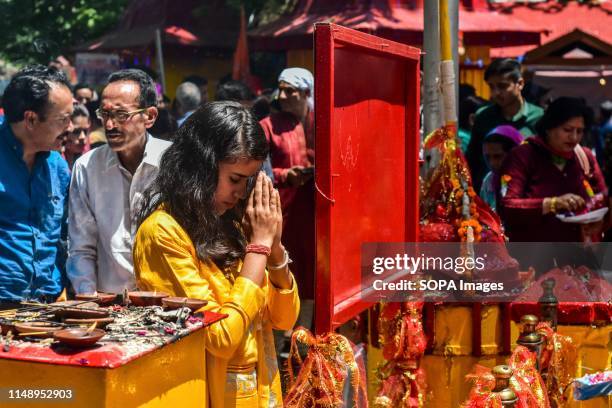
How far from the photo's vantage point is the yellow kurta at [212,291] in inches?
109

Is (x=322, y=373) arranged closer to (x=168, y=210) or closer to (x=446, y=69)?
(x=168, y=210)

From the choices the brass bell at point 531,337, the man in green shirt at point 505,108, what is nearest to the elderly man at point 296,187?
the man in green shirt at point 505,108

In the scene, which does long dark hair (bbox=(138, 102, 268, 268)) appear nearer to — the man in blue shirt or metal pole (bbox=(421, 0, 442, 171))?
the man in blue shirt

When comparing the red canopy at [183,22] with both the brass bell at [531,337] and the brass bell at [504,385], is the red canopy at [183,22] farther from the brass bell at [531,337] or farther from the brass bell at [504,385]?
the brass bell at [504,385]

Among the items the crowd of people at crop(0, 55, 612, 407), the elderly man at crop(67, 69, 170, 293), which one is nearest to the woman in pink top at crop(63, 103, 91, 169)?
the crowd of people at crop(0, 55, 612, 407)

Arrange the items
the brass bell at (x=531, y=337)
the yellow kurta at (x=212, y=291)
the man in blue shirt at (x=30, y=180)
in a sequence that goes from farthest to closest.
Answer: the man in blue shirt at (x=30, y=180) < the brass bell at (x=531, y=337) < the yellow kurta at (x=212, y=291)

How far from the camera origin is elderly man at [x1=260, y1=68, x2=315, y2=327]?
21.7ft

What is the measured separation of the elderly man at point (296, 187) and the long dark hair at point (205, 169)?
3472mm

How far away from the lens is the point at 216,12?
1650 cm

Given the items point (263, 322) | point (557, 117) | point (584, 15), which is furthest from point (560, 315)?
point (584, 15)

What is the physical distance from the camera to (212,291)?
2.96 metres

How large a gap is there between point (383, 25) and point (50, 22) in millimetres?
7521

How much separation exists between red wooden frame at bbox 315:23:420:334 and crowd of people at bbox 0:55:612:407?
14 centimetres

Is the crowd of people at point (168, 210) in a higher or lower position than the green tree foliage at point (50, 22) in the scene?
lower
